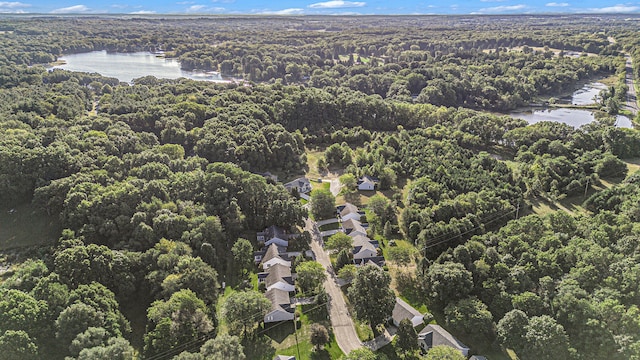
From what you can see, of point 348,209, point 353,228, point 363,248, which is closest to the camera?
point 363,248

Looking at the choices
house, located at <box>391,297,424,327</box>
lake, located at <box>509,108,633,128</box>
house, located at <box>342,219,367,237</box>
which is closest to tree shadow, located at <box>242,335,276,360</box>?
house, located at <box>391,297,424,327</box>

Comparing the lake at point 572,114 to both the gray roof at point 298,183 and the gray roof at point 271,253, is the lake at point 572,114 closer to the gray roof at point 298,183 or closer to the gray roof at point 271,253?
the gray roof at point 298,183

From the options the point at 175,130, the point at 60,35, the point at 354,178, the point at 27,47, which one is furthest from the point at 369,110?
the point at 60,35

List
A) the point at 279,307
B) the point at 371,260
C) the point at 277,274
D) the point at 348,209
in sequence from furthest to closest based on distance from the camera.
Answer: the point at 348,209
the point at 371,260
the point at 277,274
the point at 279,307

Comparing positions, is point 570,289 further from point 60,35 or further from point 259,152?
point 60,35

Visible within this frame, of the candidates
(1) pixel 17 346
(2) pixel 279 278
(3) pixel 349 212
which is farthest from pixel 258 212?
(1) pixel 17 346

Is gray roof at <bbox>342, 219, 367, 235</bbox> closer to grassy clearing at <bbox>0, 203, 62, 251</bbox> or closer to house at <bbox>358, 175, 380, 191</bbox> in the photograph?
house at <bbox>358, 175, 380, 191</bbox>

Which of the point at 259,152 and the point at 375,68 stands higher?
the point at 375,68

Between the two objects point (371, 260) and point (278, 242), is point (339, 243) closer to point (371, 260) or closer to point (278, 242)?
point (371, 260)
